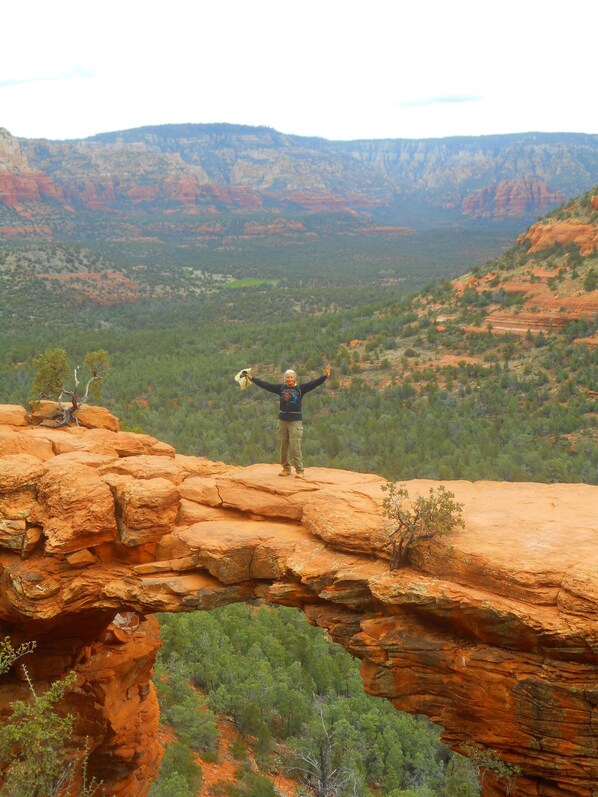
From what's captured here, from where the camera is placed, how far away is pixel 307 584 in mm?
9867

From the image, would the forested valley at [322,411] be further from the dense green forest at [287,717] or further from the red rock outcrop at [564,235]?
the red rock outcrop at [564,235]

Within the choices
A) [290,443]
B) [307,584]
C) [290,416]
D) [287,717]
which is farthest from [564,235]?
[307,584]

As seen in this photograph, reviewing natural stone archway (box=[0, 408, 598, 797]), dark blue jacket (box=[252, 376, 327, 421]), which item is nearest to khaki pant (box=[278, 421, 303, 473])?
dark blue jacket (box=[252, 376, 327, 421])

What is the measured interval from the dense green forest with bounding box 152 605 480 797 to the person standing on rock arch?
18.7 feet

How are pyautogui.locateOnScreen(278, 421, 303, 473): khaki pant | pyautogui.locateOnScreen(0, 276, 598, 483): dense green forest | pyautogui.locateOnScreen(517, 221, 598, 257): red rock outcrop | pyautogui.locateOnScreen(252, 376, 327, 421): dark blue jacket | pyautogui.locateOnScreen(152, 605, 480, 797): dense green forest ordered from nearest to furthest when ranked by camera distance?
pyautogui.locateOnScreen(252, 376, 327, 421): dark blue jacket, pyautogui.locateOnScreen(278, 421, 303, 473): khaki pant, pyautogui.locateOnScreen(152, 605, 480, 797): dense green forest, pyautogui.locateOnScreen(0, 276, 598, 483): dense green forest, pyautogui.locateOnScreen(517, 221, 598, 257): red rock outcrop

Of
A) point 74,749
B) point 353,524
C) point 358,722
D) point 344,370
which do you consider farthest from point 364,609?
point 344,370

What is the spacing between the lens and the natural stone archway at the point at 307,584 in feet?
27.7

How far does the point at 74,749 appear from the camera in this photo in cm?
1209

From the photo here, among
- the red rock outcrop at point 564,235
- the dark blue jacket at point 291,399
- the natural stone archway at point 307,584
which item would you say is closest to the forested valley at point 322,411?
the red rock outcrop at point 564,235

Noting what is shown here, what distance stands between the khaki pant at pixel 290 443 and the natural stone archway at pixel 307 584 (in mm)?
407

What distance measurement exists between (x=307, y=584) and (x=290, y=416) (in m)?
2.98

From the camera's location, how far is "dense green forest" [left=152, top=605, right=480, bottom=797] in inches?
559

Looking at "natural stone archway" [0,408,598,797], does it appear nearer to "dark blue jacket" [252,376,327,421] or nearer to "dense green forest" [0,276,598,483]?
"dark blue jacket" [252,376,327,421]

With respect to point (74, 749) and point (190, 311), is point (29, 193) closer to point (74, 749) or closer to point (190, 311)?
point (190, 311)
